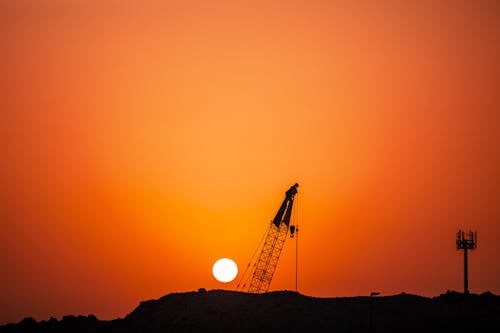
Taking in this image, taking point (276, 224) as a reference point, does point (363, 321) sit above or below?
below

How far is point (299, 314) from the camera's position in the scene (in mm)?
172875

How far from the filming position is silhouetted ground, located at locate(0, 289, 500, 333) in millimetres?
164125

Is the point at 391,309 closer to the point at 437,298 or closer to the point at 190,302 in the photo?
the point at 437,298

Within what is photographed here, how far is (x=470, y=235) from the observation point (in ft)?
599

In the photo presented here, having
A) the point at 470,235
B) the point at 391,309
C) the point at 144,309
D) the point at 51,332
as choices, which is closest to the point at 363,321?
the point at 391,309

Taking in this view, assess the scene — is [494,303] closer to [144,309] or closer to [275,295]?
[275,295]

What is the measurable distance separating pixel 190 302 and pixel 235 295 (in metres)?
7.98

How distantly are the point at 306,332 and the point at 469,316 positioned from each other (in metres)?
25.8

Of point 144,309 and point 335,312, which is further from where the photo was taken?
point 144,309

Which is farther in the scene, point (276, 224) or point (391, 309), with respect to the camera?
point (276, 224)

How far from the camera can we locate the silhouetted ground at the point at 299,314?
164 metres

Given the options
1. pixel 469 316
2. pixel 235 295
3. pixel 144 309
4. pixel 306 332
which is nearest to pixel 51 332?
pixel 144 309

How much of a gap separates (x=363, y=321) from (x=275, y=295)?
20.1 meters

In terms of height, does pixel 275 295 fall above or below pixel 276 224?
below
